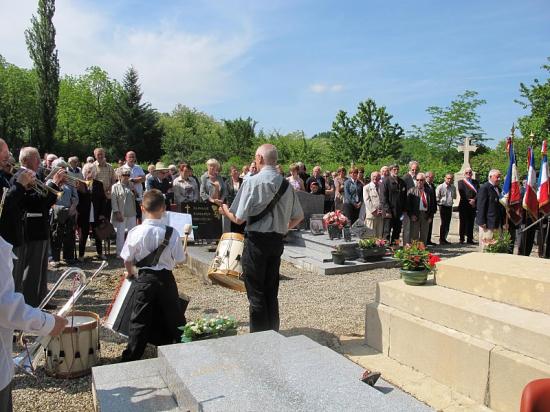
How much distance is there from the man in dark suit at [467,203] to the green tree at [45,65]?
41991 millimetres

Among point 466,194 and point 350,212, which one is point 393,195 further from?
point 466,194

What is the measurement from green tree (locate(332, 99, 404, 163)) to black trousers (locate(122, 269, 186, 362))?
42842 mm

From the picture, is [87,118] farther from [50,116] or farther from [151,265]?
[151,265]

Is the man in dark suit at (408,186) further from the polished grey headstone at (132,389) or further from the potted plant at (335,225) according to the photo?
the polished grey headstone at (132,389)

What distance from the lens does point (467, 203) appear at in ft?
44.8

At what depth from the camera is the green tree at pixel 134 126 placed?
46.2 metres

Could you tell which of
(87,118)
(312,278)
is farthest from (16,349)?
(87,118)

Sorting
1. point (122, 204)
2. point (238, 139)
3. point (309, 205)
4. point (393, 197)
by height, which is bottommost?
point (309, 205)

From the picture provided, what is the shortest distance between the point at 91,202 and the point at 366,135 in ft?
→ 128

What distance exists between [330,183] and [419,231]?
4.14 meters


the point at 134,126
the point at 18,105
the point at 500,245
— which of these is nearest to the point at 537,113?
the point at 500,245

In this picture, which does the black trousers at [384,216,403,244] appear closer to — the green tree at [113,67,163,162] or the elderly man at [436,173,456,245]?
the elderly man at [436,173,456,245]

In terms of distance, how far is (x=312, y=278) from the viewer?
920cm

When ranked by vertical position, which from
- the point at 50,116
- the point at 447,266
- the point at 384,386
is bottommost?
the point at 384,386
